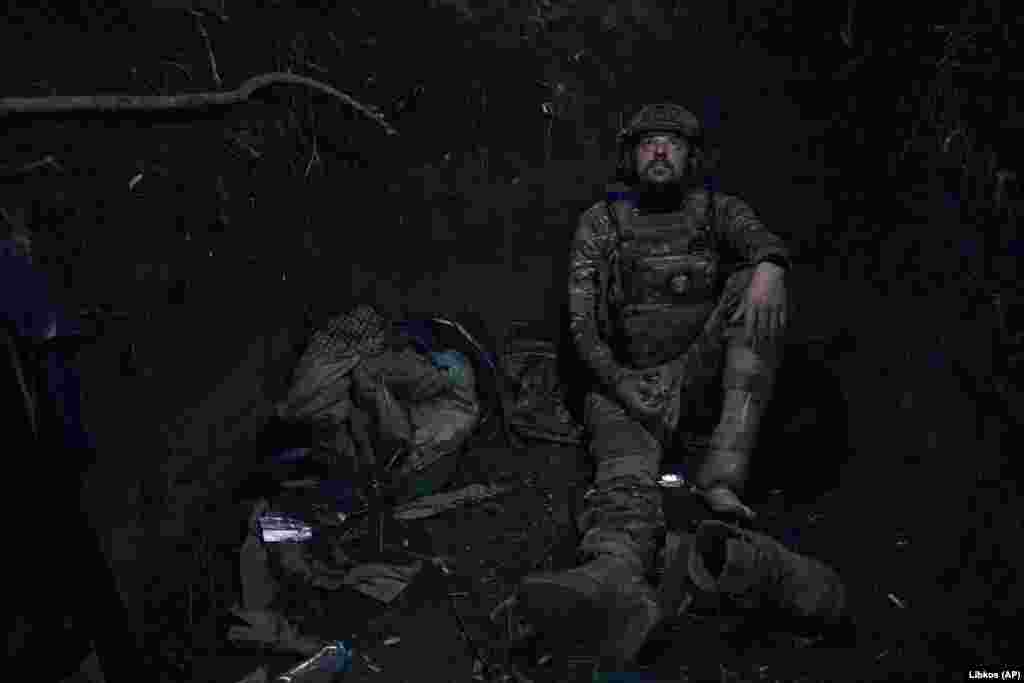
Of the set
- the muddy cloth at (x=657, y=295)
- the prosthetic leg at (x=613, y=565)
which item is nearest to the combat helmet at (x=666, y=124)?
the muddy cloth at (x=657, y=295)

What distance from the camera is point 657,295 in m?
4.18

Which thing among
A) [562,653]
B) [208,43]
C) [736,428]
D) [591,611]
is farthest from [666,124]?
[562,653]

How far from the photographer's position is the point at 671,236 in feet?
13.8

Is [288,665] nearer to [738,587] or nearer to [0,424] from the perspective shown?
[0,424]

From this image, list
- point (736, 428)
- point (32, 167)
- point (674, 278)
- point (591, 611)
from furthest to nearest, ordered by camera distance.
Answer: point (674, 278)
point (736, 428)
point (591, 611)
point (32, 167)

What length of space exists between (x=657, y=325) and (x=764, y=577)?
1899 mm

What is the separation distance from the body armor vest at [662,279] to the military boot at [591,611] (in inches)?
73.1

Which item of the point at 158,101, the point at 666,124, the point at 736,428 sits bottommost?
the point at 736,428

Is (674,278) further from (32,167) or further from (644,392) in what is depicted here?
(32,167)

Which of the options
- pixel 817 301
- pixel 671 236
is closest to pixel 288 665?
pixel 671 236

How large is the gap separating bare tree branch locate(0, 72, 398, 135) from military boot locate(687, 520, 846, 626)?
114 inches

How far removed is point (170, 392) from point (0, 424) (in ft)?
2.97

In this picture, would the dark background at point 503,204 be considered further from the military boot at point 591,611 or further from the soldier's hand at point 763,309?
the military boot at point 591,611

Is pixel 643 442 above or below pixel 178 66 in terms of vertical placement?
below
